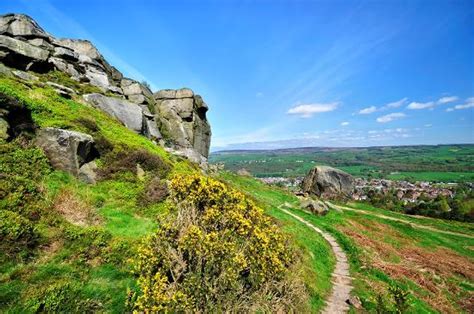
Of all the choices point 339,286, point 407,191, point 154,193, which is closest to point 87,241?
point 154,193

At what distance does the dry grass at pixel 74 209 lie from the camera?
12.0 metres

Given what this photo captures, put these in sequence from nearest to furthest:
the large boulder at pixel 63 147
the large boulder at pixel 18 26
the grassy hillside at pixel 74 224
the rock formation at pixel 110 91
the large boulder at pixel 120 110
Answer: the grassy hillside at pixel 74 224 < the large boulder at pixel 63 147 < the large boulder at pixel 120 110 < the rock formation at pixel 110 91 < the large boulder at pixel 18 26

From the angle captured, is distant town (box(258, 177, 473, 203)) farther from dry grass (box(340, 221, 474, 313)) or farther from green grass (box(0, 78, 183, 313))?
green grass (box(0, 78, 183, 313))

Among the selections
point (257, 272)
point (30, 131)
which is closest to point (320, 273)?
point (257, 272)

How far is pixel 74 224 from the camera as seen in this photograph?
1167 centimetres

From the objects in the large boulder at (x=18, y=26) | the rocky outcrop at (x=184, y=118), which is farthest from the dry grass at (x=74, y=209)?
the large boulder at (x=18, y=26)

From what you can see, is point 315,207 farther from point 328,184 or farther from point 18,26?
point 18,26

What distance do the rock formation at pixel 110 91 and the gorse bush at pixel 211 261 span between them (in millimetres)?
10956

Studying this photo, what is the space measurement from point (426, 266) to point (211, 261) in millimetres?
25075

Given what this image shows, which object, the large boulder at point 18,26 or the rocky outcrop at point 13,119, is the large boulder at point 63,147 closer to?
the rocky outcrop at point 13,119

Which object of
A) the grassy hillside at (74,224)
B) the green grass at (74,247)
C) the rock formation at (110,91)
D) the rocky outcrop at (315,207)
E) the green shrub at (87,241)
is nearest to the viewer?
the green grass at (74,247)

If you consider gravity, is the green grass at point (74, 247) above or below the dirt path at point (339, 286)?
above

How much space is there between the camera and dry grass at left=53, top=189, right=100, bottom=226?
1202 cm

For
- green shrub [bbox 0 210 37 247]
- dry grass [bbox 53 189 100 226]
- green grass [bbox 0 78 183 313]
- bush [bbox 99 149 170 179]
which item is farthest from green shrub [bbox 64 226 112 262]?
bush [bbox 99 149 170 179]
